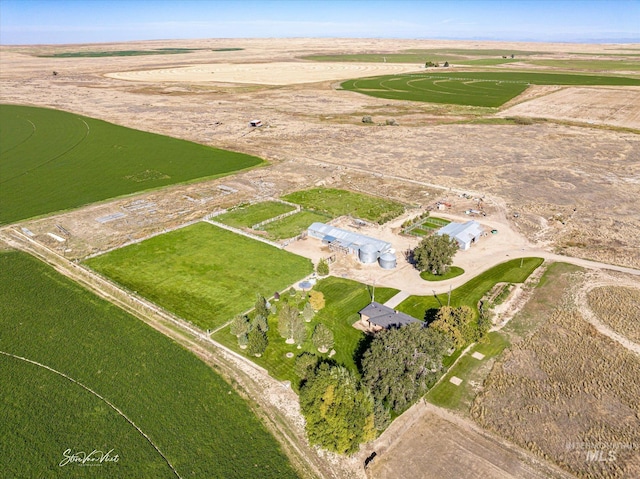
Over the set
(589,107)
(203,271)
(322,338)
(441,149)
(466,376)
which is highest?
(589,107)

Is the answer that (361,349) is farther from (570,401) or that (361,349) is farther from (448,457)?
(570,401)

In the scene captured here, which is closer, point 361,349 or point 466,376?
point 466,376

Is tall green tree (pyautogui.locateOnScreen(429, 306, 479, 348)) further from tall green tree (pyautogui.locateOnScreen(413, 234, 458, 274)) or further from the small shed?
the small shed

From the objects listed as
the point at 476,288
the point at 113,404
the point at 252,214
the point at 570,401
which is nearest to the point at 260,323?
the point at 113,404

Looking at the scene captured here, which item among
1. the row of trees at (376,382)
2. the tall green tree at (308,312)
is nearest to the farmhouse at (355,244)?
the tall green tree at (308,312)

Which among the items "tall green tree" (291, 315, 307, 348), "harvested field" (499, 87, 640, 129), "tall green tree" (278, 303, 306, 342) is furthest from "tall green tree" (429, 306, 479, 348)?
"harvested field" (499, 87, 640, 129)

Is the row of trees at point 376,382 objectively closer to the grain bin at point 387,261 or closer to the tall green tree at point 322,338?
the tall green tree at point 322,338
